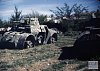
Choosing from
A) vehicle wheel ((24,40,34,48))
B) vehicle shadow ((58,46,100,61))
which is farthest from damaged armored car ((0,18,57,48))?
vehicle shadow ((58,46,100,61))

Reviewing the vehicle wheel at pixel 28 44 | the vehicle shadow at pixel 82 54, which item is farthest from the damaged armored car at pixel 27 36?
the vehicle shadow at pixel 82 54

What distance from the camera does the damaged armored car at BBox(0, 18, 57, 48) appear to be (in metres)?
10.7

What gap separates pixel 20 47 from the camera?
10.6 metres

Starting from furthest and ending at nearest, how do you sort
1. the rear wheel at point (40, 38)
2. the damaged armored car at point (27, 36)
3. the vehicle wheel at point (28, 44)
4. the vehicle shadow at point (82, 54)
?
1. the rear wheel at point (40, 38)
2. the vehicle wheel at point (28, 44)
3. the damaged armored car at point (27, 36)
4. the vehicle shadow at point (82, 54)

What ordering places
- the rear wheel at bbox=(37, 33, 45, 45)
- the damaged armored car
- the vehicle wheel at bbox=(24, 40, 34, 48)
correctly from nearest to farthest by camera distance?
the damaged armored car → the vehicle wheel at bbox=(24, 40, 34, 48) → the rear wheel at bbox=(37, 33, 45, 45)

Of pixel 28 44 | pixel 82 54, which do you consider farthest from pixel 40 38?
pixel 82 54

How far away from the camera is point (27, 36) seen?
10.8 meters

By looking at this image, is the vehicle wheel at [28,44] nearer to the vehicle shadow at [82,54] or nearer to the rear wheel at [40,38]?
the rear wheel at [40,38]

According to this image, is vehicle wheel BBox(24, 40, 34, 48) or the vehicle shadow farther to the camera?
vehicle wheel BBox(24, 40, 34, 48)

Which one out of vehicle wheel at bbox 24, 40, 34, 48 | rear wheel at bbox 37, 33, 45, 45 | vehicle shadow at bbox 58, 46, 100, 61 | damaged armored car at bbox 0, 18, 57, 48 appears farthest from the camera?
rear wheel at bbox 37, 33, 45, 45

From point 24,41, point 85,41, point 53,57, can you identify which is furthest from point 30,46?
point 85,41

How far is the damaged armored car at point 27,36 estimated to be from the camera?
35.0 feet

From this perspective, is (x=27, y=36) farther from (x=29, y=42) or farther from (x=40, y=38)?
(x=40, y=38)

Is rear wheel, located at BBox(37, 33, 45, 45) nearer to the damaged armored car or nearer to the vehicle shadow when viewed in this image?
the damaged armored car
